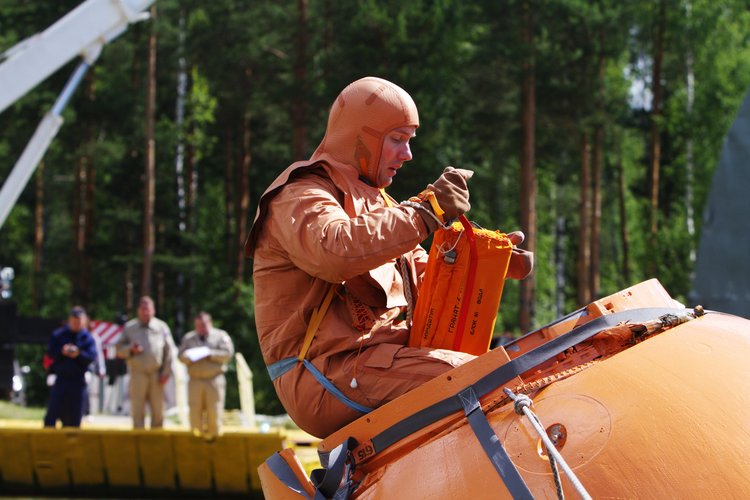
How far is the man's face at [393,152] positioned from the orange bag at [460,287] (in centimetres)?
34

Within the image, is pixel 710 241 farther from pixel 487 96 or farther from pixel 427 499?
pixel 487 96

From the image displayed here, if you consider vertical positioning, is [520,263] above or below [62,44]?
below

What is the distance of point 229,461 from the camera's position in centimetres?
1388

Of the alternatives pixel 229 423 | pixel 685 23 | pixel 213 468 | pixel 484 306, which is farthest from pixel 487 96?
pixel 484 306

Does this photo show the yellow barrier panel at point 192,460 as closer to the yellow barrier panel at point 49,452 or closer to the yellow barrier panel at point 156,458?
the yellow barrier panel at point 156,458

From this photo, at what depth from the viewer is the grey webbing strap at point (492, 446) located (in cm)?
269

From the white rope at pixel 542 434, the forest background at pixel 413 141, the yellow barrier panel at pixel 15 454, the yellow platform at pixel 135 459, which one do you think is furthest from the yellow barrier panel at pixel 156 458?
the forest background at pixel 413 141

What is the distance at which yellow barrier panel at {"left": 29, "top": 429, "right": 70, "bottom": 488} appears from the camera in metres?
13.8

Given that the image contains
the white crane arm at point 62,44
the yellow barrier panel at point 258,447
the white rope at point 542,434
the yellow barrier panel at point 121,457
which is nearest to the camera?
the white rope at point 542,434

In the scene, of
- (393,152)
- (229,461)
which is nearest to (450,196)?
(393,152)

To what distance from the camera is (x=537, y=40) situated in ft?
90.8

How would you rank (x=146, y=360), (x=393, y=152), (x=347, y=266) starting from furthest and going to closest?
(x=146, y=360), (x=393, y=152), (x=347, y=266)

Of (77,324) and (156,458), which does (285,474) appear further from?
(77,324)

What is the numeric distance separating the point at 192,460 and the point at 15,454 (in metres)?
2.16
